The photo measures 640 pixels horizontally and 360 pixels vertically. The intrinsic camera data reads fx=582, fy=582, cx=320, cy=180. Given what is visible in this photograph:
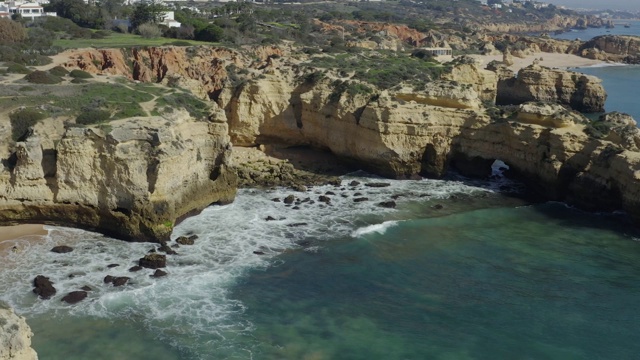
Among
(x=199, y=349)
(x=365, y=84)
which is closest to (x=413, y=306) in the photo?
(x=199, y=349)

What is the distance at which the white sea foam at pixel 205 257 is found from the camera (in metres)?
21.8

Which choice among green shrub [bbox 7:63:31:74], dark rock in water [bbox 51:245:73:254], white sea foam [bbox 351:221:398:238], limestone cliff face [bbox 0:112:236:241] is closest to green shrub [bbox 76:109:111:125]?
limestone cliff face [bbox 0:112:236:241]

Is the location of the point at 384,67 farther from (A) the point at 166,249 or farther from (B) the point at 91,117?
(A) the point at 166,249

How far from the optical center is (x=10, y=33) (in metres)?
45.8

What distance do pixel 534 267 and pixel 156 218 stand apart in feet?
57.7

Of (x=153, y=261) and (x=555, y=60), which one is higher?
(x=555, y=60)

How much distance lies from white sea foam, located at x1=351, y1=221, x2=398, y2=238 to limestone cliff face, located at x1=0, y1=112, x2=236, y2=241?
9.22m

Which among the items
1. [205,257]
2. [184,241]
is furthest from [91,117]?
[205,257]

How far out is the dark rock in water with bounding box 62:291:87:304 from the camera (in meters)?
22.3

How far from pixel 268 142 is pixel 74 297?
70.2 feet

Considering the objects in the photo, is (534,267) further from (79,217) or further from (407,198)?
(79,217)

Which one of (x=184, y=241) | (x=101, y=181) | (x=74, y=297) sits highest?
(x=101, y=181)

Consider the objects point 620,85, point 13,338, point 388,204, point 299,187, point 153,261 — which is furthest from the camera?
point 620,85

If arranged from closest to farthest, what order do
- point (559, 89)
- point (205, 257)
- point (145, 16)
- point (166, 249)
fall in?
point (205, 257) < point (166, 249) < point (145, 16) < point (559, 89)
